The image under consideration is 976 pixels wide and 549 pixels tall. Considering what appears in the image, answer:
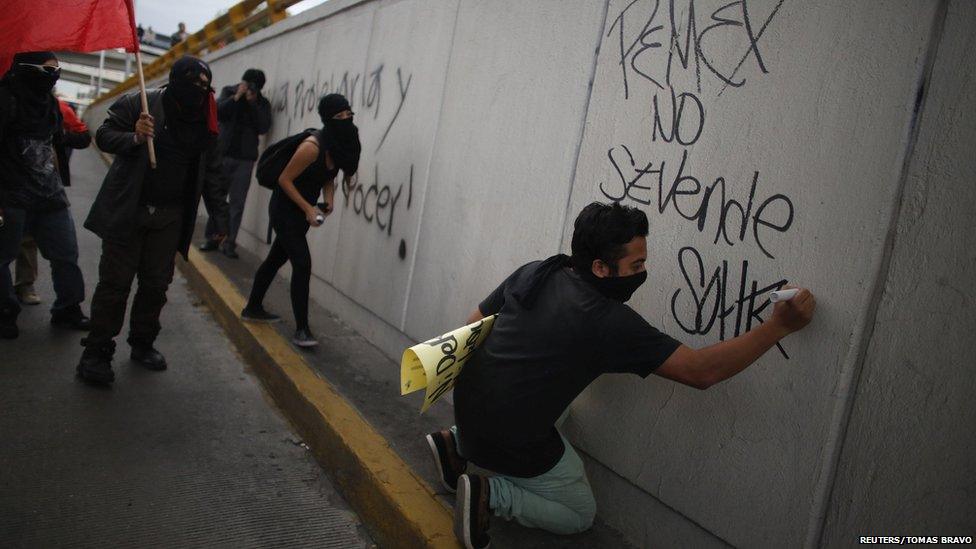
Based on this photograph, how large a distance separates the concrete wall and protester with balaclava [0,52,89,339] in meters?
2.72

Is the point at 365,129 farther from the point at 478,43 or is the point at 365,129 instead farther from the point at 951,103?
the point at 951,103

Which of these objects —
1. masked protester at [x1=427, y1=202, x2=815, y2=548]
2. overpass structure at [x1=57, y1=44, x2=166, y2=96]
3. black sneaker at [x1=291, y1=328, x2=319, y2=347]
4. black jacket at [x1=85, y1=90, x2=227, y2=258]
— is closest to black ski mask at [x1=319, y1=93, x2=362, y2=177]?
black jacket at [x1=85, y1=90, x2=227, y2=258]

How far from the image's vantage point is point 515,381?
101 inches

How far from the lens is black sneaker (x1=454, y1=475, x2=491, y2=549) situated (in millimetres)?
2477

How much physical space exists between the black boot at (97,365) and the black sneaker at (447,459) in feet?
6.97

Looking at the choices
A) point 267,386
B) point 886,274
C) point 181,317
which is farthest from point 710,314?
point 181,317

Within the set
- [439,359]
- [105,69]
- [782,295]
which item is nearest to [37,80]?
[439,359]

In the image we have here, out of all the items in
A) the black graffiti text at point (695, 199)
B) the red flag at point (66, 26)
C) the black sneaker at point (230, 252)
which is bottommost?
the black sneaker at point (230, 252)

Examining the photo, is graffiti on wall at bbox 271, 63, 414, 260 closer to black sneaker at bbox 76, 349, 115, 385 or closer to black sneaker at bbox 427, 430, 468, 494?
black sneaker at bbox 76, 349, 115, 385

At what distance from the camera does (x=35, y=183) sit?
4.43m

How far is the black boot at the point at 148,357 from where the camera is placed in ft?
14.4

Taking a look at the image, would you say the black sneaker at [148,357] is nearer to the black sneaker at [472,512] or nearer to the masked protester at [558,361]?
the masked protester at [558,361]

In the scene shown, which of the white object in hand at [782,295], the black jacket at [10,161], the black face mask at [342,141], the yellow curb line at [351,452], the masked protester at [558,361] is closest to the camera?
the white object in hand at [782,295]

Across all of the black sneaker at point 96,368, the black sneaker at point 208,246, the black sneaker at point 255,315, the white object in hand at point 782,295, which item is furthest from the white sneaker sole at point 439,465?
the black sneaker at point 208,246
